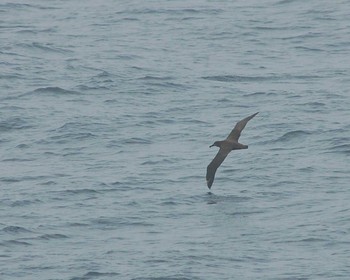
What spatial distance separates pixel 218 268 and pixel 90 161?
853 centimetres

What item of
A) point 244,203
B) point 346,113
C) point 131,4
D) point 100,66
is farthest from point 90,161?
point 131,4

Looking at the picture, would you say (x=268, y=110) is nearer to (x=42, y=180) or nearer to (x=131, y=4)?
(x=42, y=180)

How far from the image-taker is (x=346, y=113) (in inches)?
1548

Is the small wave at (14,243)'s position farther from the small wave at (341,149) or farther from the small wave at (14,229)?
the small wave at (341,149)

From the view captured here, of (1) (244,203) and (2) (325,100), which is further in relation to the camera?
(2) (325,100)

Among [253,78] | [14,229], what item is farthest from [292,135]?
[14,229]

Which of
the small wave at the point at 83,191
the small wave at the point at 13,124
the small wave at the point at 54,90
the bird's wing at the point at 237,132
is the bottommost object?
the small wave at the point at 54,90

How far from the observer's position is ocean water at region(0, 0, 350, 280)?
28.5 m

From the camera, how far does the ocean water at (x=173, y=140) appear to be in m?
28.5

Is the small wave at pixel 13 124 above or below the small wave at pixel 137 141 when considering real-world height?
below

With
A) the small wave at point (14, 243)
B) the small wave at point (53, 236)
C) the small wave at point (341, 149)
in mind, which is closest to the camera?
the small wave at point (14, 243)

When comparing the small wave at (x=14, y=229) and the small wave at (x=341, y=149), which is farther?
the small wave at (x=341, y=149)

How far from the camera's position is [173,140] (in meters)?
37.1

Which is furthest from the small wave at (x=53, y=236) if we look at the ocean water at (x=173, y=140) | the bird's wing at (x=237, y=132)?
the bird's wing at (x=237, y=132)
